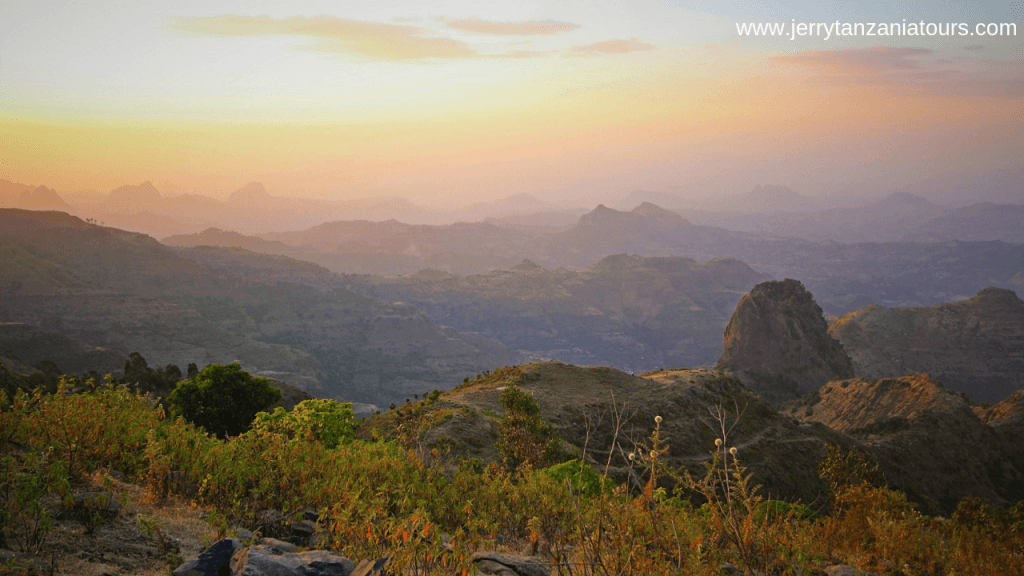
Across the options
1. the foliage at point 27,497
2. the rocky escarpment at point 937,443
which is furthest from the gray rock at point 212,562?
the rocky escarpment at point 937,443

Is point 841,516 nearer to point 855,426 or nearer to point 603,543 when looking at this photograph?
point 603,543

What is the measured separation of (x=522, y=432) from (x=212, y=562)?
20233 mm

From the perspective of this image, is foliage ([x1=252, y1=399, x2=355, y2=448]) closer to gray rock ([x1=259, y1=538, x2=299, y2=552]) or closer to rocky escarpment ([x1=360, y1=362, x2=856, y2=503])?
rocky escarpment ([x1=360, y1=362, x2=856, y2=503])

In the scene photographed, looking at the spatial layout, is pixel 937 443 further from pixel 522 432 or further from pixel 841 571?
pixel 841 571

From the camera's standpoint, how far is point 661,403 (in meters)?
47.4

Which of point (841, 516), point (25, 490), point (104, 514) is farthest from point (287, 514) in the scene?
point (841, 516)

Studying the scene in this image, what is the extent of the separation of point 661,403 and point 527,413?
2319 centimetres

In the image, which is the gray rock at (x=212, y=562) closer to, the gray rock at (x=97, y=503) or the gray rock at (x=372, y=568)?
the gray rock at (x=372, y=568)

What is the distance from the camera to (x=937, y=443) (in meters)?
64.9

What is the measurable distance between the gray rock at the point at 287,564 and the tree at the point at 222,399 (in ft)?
102

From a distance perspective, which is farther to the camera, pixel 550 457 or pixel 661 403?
pixel 661 403

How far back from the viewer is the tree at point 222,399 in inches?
1419

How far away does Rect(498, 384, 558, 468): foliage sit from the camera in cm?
2650

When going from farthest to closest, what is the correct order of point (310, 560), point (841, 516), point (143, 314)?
point (143, 314)
point (841, 516)
point (310, 560)
